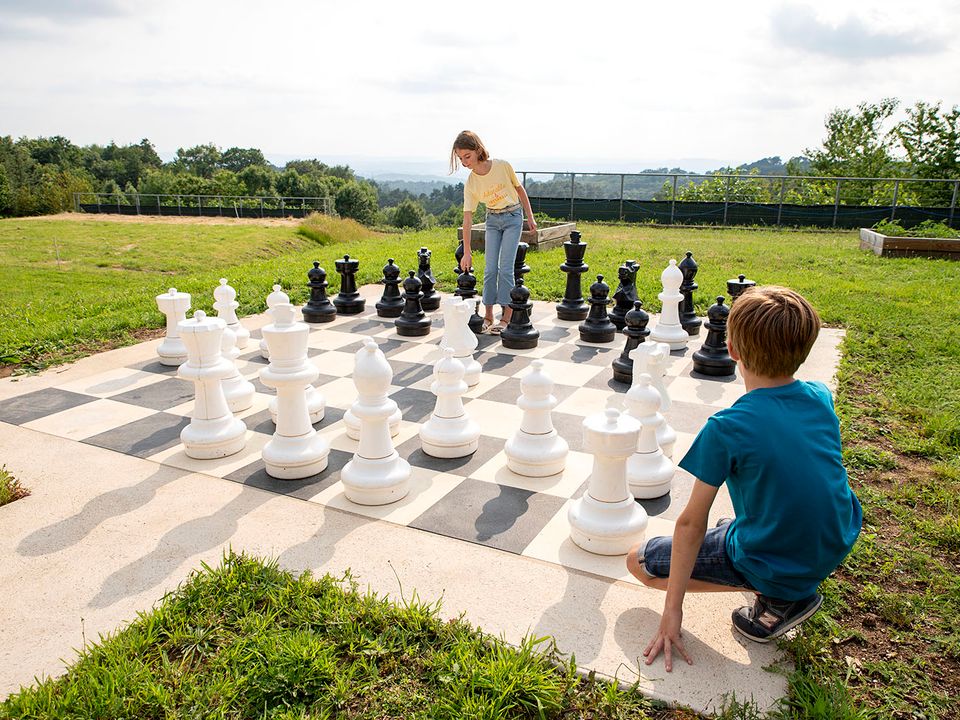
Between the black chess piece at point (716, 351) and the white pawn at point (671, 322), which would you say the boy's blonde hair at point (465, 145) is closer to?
the white pawn at point (671, 322)

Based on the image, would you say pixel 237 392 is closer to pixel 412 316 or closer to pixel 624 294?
pixel 412 316

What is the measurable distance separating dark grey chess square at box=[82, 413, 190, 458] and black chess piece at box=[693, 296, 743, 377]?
3.09m

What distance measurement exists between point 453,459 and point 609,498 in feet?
3.18

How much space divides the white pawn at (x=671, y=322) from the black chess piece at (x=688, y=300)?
336 mm

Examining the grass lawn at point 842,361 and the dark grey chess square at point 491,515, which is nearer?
the grass lawn at point 842,361

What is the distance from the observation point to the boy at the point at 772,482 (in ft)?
5.75

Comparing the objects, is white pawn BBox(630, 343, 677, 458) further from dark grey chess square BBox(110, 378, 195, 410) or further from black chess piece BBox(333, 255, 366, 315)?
black chess piece BBox(333, 255, 366, 315)

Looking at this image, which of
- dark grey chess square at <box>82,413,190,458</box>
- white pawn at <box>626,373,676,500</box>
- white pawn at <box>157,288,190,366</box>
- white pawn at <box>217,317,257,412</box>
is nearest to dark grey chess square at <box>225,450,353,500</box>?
dark grey chess square at <box>82,413,190,458</box>

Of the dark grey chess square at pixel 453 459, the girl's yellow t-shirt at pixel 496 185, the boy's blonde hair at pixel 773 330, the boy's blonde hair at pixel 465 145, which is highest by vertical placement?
the boy's blonde hair at pixel 465 145

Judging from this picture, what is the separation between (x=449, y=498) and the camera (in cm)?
276

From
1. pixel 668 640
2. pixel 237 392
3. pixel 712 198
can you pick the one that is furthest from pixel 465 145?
pixel 712 198

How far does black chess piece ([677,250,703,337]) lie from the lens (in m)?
5.21

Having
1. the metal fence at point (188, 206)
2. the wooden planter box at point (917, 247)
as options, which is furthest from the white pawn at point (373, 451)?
the metal fence at point (188, 206)

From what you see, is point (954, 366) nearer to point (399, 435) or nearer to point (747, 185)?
point (399, 435)
